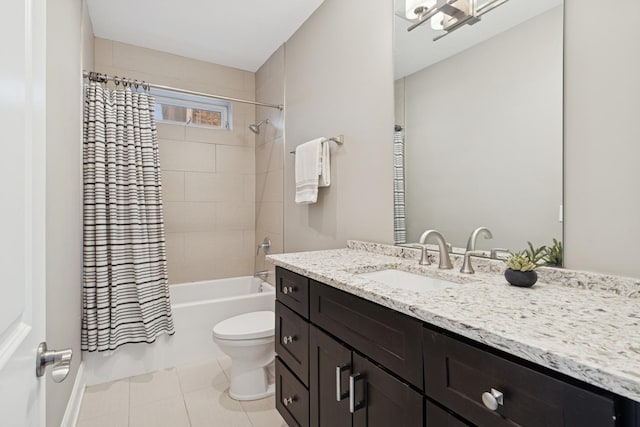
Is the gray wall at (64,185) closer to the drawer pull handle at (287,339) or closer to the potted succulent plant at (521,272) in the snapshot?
the drawer pull handle at (287,339)

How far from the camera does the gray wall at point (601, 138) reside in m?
0.91

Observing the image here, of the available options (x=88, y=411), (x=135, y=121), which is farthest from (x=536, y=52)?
(x=88, y=411)

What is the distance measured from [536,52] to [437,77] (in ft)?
1.44

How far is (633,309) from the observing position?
2.55ft

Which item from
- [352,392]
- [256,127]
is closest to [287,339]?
[352,392]

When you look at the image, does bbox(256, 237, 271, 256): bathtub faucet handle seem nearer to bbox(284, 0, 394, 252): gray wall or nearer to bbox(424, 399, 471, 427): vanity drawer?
bbox(284, 0, 394, 252): gray wall

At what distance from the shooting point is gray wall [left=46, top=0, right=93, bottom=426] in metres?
1.31

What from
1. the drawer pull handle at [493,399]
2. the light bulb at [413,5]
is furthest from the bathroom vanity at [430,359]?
the light bulb at [413,5]

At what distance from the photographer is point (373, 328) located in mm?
989

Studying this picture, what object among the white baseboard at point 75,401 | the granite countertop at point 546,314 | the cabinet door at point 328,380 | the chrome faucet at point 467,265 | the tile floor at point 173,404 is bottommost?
the tile floor at point 173,404

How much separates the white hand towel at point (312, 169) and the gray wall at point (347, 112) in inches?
2.3

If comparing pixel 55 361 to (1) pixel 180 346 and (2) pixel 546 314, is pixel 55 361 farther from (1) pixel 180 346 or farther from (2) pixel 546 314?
(1) pixel 180 346

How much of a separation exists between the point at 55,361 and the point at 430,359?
83 cm

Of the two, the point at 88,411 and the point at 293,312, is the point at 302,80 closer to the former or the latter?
the point at 293,312
